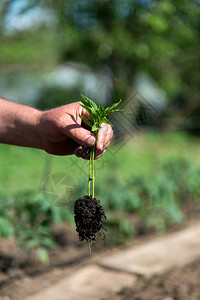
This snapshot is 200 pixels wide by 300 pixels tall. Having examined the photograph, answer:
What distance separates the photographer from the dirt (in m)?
2.92

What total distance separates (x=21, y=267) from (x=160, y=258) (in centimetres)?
138

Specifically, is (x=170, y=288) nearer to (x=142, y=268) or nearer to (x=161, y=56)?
(x=142, y=268)

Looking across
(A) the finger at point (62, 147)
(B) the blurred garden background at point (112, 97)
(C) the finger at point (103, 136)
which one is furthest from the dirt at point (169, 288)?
(C) the finger at point (103, 136)

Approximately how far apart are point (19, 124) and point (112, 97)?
3.54 metres

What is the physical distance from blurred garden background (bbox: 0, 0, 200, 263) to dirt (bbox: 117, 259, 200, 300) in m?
0.82

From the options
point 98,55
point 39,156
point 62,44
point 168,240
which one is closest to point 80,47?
point 98,55

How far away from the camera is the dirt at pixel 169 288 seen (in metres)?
2.92

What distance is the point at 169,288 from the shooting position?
306cm

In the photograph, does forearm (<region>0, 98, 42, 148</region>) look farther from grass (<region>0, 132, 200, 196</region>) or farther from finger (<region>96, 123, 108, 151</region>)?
grass (<region>0, 132, 200, 196</region>)

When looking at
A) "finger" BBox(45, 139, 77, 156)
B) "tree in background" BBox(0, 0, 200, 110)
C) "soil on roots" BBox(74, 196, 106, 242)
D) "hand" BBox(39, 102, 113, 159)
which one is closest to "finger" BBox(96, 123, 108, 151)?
"hand" BBox(39, 102, 113, 159)

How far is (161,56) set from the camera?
491 inches

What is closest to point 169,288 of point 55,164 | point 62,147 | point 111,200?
point 111,200

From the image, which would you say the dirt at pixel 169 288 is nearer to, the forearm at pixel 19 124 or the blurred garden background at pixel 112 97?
the blurred garden background at pixel 112 97

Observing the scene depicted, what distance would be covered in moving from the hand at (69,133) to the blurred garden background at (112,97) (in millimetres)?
169
